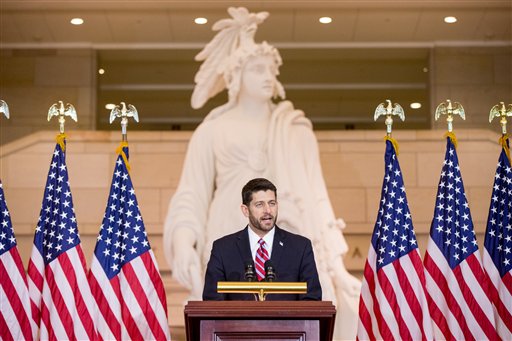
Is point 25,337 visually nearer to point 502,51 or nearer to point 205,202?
point 205,202

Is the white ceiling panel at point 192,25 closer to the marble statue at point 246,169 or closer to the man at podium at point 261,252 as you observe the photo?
the marble statue at point 246,169

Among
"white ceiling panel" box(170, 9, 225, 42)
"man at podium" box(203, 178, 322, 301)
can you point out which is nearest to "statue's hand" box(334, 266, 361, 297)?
"man at podium" box(203, 178, 322, 301)

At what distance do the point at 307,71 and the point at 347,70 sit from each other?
1.42ft

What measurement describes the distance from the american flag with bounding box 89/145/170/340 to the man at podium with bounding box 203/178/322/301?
5.31 ft

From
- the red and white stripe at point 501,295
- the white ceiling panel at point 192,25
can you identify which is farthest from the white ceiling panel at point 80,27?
the red and white stripe at point 501,295

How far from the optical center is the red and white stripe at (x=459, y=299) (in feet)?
27.2

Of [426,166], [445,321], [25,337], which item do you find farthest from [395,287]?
[426,166]

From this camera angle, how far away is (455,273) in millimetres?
8453

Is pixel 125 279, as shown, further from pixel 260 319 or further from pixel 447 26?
pixel 447 26

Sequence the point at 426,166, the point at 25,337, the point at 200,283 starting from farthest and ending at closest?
1. the point at 426,166
2. the point at 200,283
3. the point at 25,337

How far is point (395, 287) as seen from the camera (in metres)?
8.38

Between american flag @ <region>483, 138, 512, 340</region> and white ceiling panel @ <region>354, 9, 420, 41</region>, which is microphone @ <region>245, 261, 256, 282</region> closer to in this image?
american flag @ <region>483, 138, 512, 340</region>

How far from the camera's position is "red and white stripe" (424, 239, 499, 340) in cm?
828

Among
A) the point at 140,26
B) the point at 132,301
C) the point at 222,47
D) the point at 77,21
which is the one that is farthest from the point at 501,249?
the point at 77,21
